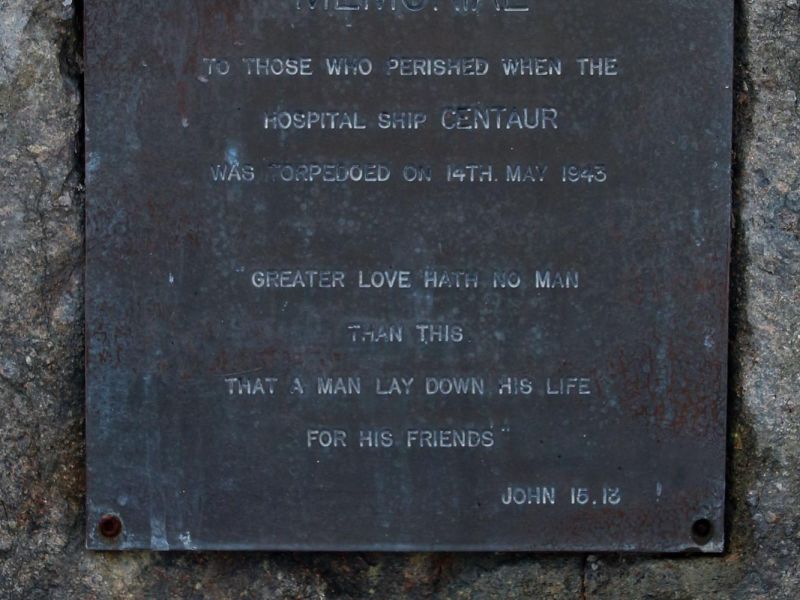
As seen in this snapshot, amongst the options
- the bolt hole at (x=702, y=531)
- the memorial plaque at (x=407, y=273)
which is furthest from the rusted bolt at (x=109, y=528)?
the bolt hole at (x=702, y=531)

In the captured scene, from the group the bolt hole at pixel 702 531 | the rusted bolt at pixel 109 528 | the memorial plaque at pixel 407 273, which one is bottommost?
the bolt hole at pixel 702 531

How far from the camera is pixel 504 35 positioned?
2365 mm

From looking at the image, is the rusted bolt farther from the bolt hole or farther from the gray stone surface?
the bolt hole

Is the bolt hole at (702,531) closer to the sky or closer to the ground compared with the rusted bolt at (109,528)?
closer to the ground

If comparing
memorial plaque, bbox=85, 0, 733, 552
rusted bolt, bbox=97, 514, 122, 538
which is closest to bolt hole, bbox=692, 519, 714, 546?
memorial plaque, bbox=85, 0, 733, 552

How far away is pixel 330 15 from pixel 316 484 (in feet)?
3.05

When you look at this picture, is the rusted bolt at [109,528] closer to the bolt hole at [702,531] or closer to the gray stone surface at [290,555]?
the gray stone surface at [290,555]

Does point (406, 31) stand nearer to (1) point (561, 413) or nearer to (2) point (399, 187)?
(2) point (399, 187)

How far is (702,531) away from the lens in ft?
7.89

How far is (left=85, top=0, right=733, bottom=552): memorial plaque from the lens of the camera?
2.37 m

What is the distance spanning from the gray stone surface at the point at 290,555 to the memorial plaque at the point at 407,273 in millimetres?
63

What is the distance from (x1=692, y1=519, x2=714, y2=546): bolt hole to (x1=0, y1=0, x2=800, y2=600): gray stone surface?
2.0 inches

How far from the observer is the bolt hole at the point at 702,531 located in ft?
7.89

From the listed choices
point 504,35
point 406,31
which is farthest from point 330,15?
point 504,35
